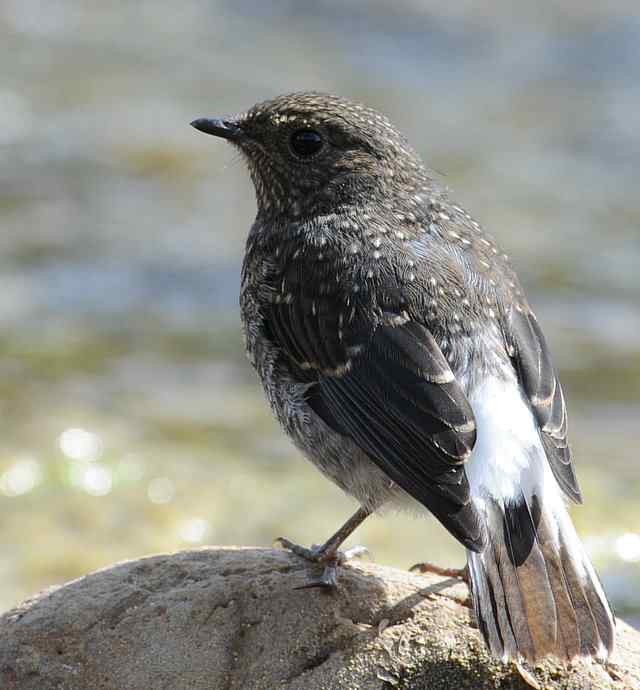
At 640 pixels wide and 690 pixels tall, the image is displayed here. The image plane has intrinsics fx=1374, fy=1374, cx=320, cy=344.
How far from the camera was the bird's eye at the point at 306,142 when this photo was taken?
646 centimetres

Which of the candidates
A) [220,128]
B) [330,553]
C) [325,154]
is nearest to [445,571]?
[330,553]

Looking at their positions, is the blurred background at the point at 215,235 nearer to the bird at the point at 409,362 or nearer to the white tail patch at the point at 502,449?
the bird at the point at 409,362

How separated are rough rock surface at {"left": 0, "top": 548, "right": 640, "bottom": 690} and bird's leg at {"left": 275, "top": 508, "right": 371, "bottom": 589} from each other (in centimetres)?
6

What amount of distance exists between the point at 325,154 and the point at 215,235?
6.18 meters

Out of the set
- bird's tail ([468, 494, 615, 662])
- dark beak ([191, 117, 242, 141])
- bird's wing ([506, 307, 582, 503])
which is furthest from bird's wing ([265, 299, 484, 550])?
dark beak ([191, 117, 242, 141])

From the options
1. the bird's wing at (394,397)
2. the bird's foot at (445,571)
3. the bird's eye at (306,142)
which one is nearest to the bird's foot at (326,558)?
the bird's foot at (445,571)

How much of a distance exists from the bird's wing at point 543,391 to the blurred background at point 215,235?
1.94 meters

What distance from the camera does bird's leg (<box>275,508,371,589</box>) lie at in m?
5.55

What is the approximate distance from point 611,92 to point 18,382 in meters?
7.99

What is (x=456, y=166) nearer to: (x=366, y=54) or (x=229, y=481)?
(x=366, y=54)

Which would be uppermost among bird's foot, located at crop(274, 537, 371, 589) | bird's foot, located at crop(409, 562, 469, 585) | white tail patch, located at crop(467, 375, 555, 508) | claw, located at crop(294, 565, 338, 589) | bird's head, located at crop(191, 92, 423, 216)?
bird's head, located at crop(191, 92, 423, 216)

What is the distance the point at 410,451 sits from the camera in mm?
5070

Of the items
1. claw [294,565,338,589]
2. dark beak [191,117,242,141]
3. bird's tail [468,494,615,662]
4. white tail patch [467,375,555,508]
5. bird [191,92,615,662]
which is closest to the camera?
bird's tail [468,494,615,662]

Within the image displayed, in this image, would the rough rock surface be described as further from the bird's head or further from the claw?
the bird's head
